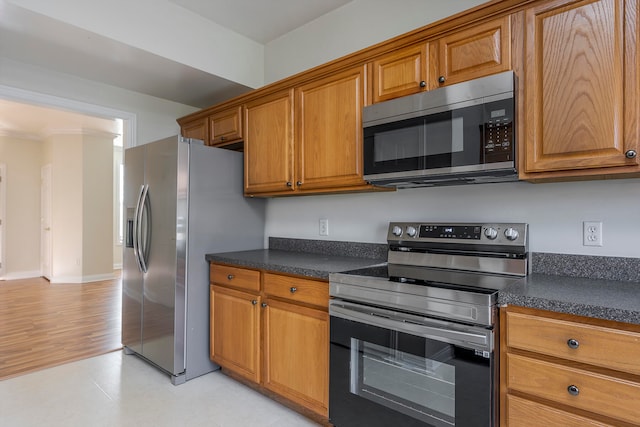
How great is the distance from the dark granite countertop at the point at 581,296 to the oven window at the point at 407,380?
13.7 inches

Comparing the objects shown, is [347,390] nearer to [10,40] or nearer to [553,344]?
[553,344]

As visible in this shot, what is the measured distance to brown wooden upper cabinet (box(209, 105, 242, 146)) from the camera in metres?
2.82

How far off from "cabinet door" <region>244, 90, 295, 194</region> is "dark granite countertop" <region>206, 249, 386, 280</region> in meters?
0.49

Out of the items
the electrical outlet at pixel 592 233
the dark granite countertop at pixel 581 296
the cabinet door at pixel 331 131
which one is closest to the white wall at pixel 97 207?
the cabinet door at pixel 331 131

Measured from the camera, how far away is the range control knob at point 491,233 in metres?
1.78

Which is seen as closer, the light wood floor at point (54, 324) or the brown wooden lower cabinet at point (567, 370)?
the brown wooden lower cabinet at point (567, 370)

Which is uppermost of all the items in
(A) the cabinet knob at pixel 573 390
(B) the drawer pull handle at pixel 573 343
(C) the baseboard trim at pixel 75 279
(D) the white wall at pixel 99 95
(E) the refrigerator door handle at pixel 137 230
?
(D) the white wall at pixel 99 95

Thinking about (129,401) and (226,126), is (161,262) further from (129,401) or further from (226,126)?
(226,126)

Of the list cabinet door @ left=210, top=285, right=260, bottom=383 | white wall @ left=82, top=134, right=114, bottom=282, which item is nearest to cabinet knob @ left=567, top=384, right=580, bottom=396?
cabinet door @ left=210, top=285, right=260, bottom=383

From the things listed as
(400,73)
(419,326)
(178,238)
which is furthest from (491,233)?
(178,238)

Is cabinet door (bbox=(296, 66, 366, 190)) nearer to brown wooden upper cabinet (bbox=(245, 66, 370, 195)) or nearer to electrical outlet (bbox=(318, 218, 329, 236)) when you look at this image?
brown wooden upper cabinet (bbox=(245, 66, 370, 195))

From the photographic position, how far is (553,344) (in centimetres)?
122

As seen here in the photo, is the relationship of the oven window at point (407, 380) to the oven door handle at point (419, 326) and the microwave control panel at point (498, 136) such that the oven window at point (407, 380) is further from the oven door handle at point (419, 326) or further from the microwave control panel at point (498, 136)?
the microwave control panel at point (498, 136)

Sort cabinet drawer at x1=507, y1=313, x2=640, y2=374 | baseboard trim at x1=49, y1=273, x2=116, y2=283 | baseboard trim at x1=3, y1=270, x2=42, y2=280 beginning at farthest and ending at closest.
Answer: baseboard trim at x1=3, y1=270, x2=42, y2=280 < baseboard trim at x1=49, y1=273, x2=116, y2=283 < cabinet drawer at x1=507, y1=313, x2=640, y2=374
